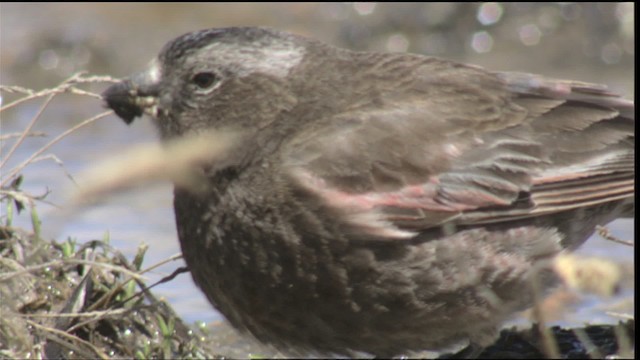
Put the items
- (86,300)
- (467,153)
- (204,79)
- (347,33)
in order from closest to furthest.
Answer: (86,300), (204,79), (467,153), (347,33)

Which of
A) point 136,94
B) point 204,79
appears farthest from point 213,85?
point 136,94

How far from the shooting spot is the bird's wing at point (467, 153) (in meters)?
5.84

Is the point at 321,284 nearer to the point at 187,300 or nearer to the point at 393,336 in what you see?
the point at 393,336

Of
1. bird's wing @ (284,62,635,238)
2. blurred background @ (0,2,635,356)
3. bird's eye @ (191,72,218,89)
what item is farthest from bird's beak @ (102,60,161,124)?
blurred background @ (0,2,635,356)

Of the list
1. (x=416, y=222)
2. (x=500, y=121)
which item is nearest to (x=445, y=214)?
(x=416, y=222)

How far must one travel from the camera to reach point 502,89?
20.9ft

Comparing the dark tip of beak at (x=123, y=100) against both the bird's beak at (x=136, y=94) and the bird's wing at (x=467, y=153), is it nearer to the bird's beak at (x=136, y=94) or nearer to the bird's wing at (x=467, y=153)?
the bird's beak at (x=136, y=94)

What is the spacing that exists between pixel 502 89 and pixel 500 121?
0.22 metres

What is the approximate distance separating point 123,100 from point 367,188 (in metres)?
1.13

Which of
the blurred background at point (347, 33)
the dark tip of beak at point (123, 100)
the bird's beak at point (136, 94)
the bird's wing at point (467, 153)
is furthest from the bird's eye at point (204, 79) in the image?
the blurred background at point (347, 33)

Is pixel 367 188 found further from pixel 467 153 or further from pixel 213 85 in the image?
pixel 213 85

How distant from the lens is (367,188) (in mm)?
5844

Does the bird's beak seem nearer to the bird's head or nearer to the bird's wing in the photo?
the bird's head

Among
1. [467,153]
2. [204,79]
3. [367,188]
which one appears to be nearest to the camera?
[367,188]
